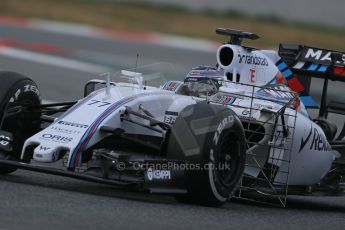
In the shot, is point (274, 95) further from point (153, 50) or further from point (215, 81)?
point (153, 50)

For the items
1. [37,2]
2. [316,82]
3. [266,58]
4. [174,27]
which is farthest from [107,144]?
[37,2]

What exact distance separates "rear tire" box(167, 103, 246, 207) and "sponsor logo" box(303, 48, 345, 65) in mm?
2151

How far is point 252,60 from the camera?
8.02m

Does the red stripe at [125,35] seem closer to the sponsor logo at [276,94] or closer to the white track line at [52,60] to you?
the white track line at [52,60]

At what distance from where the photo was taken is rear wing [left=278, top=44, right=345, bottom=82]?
8539mm

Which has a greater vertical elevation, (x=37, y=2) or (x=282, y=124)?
(x=37, y=2)

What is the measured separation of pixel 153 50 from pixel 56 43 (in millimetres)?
1922

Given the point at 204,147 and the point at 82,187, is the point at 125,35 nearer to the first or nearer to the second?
the point at 82,187

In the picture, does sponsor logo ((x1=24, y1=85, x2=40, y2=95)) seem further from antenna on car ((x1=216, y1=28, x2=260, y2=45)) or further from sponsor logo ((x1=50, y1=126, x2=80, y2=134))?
antenna on car ((x1=216, y1=28, x2=260, y2=45))

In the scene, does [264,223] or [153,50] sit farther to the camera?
[153,50]

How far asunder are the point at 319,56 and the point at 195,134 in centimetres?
260

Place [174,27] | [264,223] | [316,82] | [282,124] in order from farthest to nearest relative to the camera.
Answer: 1. [174,27]
2. [316,82]
3. [282,124]
4. [264,223]

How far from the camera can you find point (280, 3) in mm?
23141

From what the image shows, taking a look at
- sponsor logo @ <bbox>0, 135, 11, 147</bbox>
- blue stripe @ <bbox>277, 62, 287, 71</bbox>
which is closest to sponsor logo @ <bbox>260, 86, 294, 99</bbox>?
blue stripe @ <bbox>277, 62, 287, 71</bbox>
